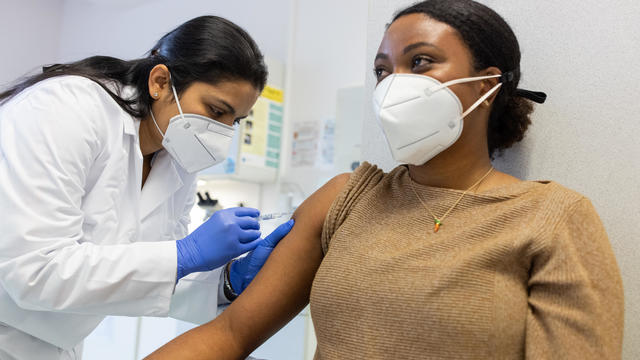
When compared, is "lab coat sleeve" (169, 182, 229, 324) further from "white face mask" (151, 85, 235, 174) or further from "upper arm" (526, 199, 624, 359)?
"upper arm" (526, 199, 624, 359)

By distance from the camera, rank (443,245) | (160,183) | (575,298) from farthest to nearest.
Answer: (160,183), (443,245), (575,298)

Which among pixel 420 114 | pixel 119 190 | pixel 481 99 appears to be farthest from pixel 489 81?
pixel 119 190

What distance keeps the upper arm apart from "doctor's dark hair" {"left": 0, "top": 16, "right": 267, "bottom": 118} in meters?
0.93

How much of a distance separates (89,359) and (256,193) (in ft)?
4.68

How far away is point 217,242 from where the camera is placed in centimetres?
134

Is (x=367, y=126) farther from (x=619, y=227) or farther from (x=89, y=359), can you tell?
(x=89, y=359)

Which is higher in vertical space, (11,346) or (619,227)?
(619,227)

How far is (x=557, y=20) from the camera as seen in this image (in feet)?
4.01

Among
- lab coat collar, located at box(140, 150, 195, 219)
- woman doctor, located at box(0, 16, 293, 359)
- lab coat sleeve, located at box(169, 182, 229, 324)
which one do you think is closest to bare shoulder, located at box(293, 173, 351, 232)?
woman doctor, located at box(0, 16, 293, 359)

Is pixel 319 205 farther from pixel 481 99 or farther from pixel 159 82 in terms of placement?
pixel 159 82

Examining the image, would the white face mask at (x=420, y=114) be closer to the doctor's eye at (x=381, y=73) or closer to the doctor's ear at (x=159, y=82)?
the doctor's eye at (x=381, y=73)

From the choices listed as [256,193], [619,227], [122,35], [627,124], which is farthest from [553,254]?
[122,35]

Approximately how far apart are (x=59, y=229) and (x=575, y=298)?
1028 millimetres

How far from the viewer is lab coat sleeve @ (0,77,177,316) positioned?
116cm
